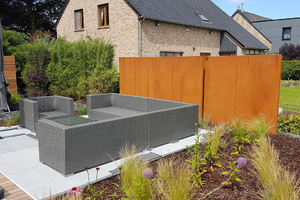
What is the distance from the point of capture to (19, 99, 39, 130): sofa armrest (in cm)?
567

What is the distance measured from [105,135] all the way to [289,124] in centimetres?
437

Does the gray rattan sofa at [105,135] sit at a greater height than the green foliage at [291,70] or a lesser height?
lesser

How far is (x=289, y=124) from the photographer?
233 inches

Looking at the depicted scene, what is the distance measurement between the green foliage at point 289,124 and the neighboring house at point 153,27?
847 centimetres

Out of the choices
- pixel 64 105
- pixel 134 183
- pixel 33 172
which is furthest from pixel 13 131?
pixel 134 183

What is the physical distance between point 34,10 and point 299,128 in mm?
25395

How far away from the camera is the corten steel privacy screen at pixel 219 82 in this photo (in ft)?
18.3

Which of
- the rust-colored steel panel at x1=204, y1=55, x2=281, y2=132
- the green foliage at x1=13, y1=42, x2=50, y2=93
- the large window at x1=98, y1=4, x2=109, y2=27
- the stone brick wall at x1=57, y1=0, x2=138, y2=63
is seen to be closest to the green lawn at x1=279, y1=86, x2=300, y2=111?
the rust-colored steel panel at x1=204, y1=55, x2=281, y2=132

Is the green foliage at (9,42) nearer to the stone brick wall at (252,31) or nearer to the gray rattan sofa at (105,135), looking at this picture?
the gray rattan sofa at (105,135)

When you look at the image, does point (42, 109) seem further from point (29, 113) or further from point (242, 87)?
point (242, 87)

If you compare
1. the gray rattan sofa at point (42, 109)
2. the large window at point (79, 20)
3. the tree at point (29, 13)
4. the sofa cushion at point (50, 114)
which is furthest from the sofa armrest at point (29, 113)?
the tree at point (29, 13)

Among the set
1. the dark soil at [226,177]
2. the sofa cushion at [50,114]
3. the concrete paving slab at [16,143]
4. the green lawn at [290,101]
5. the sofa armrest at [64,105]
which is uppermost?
the sofa armrest at [64,105]

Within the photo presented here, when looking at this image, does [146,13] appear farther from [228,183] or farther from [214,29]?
[228,183]

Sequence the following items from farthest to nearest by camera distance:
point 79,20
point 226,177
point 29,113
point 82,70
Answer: point 79,20, point 82,70, point 29,113, point 226,177
